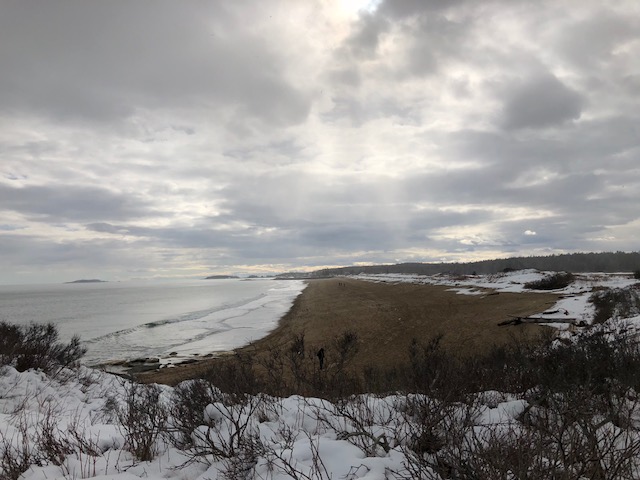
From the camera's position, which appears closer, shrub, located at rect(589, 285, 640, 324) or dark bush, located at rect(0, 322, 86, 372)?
dark bush, located at rect(0, 322, 86, 372)

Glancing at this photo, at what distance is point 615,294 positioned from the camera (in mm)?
19891

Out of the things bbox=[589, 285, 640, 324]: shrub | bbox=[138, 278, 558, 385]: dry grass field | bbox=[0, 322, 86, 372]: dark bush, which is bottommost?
bbox=[138, 278, 558, 385]: dry grass field

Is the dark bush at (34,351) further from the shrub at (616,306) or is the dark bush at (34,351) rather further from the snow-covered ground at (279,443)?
the shrub at (616,306)

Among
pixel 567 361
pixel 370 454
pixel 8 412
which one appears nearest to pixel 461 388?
pixel 370 454

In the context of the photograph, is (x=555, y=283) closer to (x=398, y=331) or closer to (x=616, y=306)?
(x=616, y=306)

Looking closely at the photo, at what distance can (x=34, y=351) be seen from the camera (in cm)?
1280

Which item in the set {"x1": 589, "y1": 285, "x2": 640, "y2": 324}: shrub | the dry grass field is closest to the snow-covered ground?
the dry grass field

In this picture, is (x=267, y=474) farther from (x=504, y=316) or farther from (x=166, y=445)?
(x=504, y=316)

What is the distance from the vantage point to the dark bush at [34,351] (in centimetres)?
1193

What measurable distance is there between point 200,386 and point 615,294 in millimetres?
22806

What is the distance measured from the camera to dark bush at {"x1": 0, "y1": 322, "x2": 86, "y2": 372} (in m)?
11.9

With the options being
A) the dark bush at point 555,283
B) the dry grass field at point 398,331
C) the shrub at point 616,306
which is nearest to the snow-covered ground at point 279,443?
the dry grass field at point 398,331

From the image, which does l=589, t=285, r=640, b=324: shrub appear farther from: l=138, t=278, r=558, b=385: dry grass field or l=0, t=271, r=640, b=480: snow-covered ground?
l=0, t=271, r=640, b=480: snow-covered ground

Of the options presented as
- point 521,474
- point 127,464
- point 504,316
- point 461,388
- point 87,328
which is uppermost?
point 521,474
